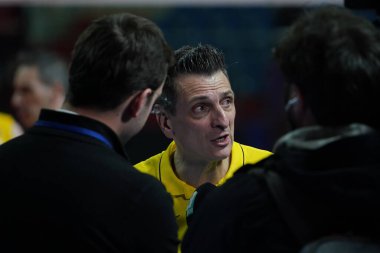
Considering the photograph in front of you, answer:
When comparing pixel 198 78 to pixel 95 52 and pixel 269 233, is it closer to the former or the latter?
pixel 95 52

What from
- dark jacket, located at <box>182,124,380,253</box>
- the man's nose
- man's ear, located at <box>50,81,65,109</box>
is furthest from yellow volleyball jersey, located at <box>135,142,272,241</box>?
man's ear, located at <box>50,81,65,109</box>

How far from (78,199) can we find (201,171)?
1318 mm

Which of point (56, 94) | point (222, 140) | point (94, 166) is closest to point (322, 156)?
point (94, 166)

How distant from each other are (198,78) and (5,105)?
135 inches

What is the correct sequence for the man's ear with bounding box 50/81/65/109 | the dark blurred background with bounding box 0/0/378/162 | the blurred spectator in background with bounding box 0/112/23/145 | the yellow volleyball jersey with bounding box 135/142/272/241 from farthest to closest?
the dark blurred background with bounding box 0/0/378/162 → the blurred spectator in background with bounding box 0/112/23/145 → the man's ear with bounding box 50/81/65/109 → the yellow volleyball jersey with bounding box 135/142/272/241

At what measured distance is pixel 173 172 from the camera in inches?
115

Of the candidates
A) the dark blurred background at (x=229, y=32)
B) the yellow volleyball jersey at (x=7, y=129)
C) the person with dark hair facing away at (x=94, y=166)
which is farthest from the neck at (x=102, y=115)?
the dark blurred background at (x=229, y=32)

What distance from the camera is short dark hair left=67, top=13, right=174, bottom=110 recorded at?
1.75 m

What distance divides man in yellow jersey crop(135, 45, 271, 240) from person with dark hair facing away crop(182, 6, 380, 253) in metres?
1.32

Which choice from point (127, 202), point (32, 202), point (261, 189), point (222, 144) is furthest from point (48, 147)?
point (222, 144)

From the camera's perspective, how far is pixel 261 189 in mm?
1506

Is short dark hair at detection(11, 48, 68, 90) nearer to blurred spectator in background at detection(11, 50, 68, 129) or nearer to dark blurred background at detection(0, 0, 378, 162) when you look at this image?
blurred spectator in background at detection(11, 50, 68, 129)

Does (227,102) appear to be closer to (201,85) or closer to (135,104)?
(201,85)

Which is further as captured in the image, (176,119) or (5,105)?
(5,105)
